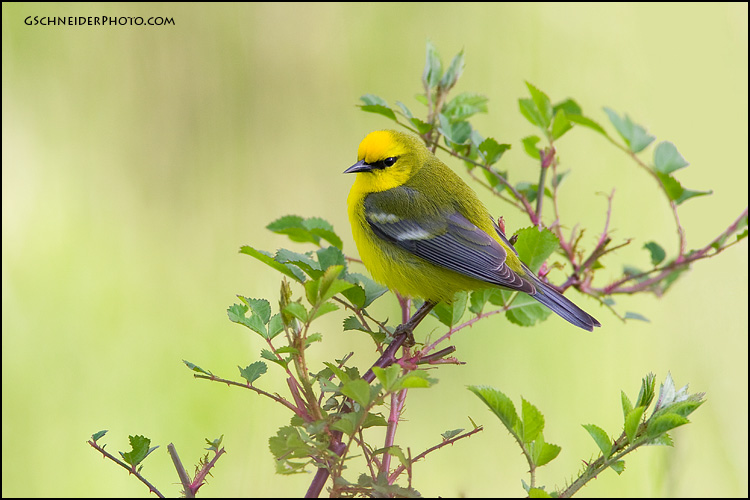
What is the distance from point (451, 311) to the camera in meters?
1.96

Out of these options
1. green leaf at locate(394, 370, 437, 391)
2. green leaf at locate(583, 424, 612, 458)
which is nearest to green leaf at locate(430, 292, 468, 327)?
green leaf at locate(583, 424, 612, 458)

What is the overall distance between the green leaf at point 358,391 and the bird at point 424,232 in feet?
3.87

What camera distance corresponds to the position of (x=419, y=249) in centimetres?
280

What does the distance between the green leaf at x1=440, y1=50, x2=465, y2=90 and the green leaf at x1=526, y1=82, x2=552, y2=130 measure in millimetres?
220

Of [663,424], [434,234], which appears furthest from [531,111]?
[663,424]

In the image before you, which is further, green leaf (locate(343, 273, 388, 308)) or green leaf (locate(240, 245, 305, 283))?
green leaf (locate(343, 273, 388, 308))

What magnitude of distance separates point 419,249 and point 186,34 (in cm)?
269

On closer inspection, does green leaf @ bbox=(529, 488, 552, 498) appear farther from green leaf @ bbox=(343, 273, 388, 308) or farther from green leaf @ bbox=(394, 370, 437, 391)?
green leaf @ bbox=(343, 273, 388, 308)

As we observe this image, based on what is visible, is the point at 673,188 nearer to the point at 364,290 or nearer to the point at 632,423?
the point at 364,290

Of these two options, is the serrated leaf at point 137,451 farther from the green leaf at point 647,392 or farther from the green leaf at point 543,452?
the green leaf at point 647,392

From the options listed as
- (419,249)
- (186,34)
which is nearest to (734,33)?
(419,249)

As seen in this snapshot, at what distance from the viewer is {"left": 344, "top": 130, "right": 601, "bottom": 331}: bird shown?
2.55m

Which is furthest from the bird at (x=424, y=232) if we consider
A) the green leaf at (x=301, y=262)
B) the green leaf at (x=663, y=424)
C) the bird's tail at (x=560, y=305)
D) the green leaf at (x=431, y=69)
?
the green leaf at (x=663, y=424)

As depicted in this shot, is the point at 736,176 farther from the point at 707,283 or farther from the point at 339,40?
the point at 339,40
